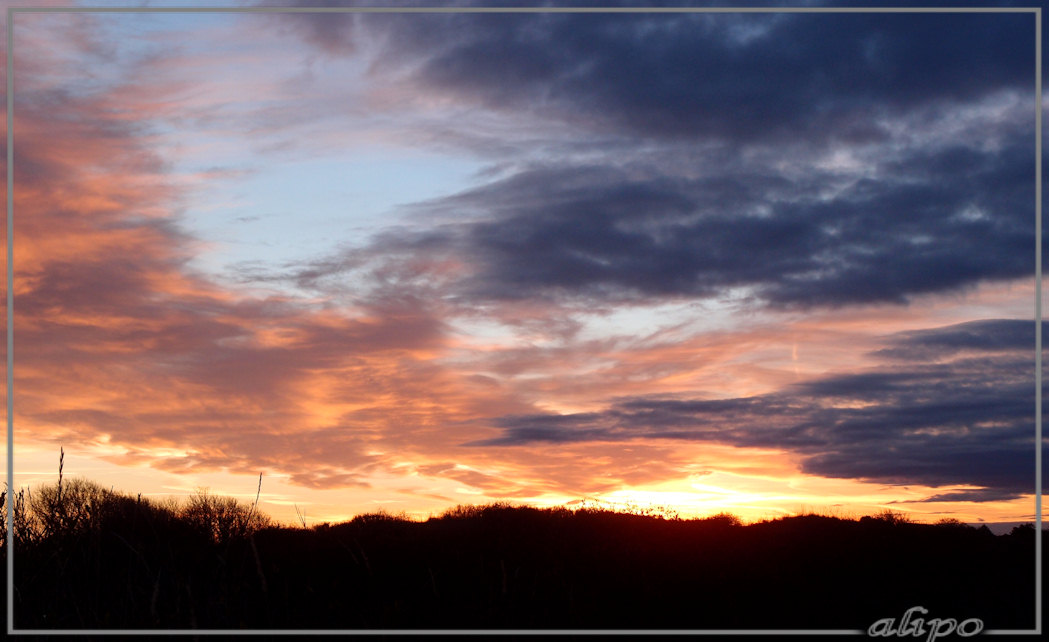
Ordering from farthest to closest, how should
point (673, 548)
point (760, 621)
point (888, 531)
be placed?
point (888, 531), point (673, 548), point (760, 621)

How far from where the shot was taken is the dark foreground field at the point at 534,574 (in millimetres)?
11227

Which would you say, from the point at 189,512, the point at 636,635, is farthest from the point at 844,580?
the point at 189,512

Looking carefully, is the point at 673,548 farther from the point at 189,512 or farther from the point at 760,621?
the point at 189,512

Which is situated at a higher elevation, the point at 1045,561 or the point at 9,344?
the point at 9,344

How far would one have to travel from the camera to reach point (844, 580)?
1333 centimetres

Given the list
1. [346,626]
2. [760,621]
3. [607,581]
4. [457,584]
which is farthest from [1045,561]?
[346,626]

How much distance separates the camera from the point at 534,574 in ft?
42.5

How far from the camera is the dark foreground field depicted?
11.2 meters

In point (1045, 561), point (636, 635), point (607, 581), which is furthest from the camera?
point (1045, 561)

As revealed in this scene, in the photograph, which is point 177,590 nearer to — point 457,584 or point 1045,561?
point 457,584

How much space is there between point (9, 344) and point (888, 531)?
15792 mm

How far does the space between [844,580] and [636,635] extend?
14.7ft

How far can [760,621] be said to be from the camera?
11.4 meters

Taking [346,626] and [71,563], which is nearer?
[346,626]
